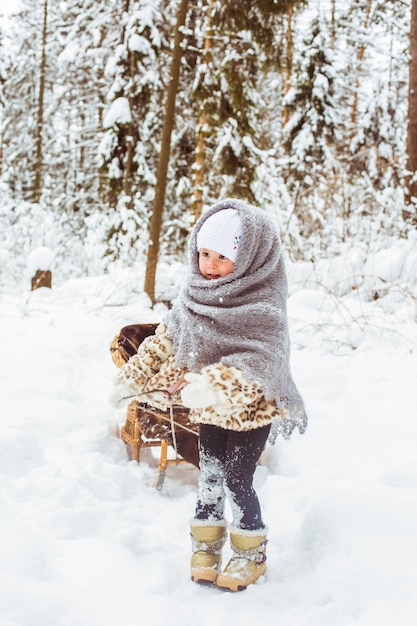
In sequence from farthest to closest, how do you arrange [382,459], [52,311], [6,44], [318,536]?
[6,44], [52,311], [382,459], [318,536]

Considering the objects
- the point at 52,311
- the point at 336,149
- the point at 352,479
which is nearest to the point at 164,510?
the point at 352,479

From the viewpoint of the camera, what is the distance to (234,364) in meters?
2.10

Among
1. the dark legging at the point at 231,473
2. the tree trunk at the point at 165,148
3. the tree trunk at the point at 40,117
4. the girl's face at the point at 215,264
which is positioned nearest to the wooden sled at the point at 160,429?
the dark legging at the point at 231,473

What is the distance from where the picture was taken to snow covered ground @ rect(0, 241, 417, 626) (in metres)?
2.06

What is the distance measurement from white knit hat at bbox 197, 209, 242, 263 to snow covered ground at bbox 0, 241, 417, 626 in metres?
1.35

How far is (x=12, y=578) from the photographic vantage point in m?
1.99

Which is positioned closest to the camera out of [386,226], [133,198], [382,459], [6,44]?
[382,459]

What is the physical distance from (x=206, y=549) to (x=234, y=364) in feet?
2.85

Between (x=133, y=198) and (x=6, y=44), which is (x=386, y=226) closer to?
(x=133, y=198)

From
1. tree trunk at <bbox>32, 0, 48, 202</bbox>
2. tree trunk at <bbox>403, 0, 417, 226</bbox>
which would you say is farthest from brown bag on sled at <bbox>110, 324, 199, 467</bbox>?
tree trunk at <bbox>32, 0, 48, 202</bbox>

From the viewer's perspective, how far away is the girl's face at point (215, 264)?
2305mm

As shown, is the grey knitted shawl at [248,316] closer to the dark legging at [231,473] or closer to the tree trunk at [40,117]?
the dark legging at [231,473]

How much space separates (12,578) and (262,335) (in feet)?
4.20

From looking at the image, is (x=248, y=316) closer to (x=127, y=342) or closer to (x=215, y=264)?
(x=215, y=264)
